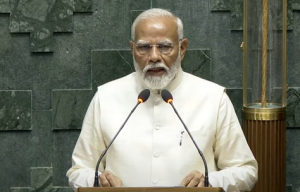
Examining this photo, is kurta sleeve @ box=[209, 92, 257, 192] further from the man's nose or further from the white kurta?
the man's nose

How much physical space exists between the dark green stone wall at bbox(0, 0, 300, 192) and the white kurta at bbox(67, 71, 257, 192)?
1657 mm

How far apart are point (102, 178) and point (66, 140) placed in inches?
90.6

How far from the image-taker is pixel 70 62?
645 centimetres

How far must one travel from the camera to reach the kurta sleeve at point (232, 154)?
14.6ft

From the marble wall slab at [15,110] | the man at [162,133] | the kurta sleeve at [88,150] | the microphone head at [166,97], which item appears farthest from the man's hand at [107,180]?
the marble wall slab at [15,110]

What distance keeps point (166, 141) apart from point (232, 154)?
14.2 inches

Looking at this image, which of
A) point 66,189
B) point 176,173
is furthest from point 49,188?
point 176,173

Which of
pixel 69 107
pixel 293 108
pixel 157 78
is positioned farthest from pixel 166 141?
pixel 293 108

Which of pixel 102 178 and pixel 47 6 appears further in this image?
pixel 47 6

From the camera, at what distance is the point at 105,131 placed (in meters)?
4.64

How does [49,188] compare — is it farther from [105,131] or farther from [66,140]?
[105,131]

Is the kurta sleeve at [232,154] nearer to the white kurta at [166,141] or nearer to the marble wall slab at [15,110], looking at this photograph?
the white kurta at [166,141]

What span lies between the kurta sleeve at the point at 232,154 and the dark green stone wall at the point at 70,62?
5.81ft

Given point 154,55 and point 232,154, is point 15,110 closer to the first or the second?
point 154,55
